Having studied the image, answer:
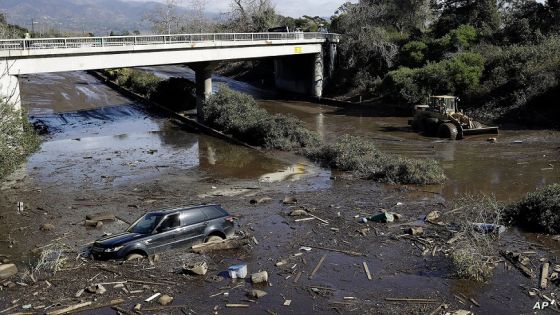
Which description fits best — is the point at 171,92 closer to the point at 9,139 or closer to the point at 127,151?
the point at 127,151

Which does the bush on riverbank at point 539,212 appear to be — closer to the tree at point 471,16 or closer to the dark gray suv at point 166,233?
the dark gray suv at point 166,233

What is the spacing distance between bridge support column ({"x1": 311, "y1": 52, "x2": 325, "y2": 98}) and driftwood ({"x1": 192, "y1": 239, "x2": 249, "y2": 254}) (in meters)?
39.9

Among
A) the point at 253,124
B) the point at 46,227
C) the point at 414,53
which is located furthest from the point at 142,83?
the point at 46,227

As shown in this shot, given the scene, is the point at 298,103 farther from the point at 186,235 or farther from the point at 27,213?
the point at 186,235

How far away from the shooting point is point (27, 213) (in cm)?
1948

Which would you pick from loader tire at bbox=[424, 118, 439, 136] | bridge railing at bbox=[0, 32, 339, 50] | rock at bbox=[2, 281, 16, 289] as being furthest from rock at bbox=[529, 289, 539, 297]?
bridge railing at bbox=[0, 32, 339, 50]

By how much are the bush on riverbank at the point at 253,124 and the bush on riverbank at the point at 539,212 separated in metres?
14.5

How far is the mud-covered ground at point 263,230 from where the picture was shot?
461 inches

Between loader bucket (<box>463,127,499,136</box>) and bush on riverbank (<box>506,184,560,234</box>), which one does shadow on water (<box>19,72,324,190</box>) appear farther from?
loader bucket (<box>463,127,499,136</box>)

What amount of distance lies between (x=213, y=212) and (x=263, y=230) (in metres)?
2.04

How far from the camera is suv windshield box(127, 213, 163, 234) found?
14.3m

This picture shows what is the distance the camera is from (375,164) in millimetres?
24562

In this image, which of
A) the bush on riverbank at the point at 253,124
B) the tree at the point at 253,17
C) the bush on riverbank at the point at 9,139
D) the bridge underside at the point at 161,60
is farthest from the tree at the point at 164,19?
the bush on riverbank at the point at 9,139

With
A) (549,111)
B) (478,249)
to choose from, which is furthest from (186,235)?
(549,111)
